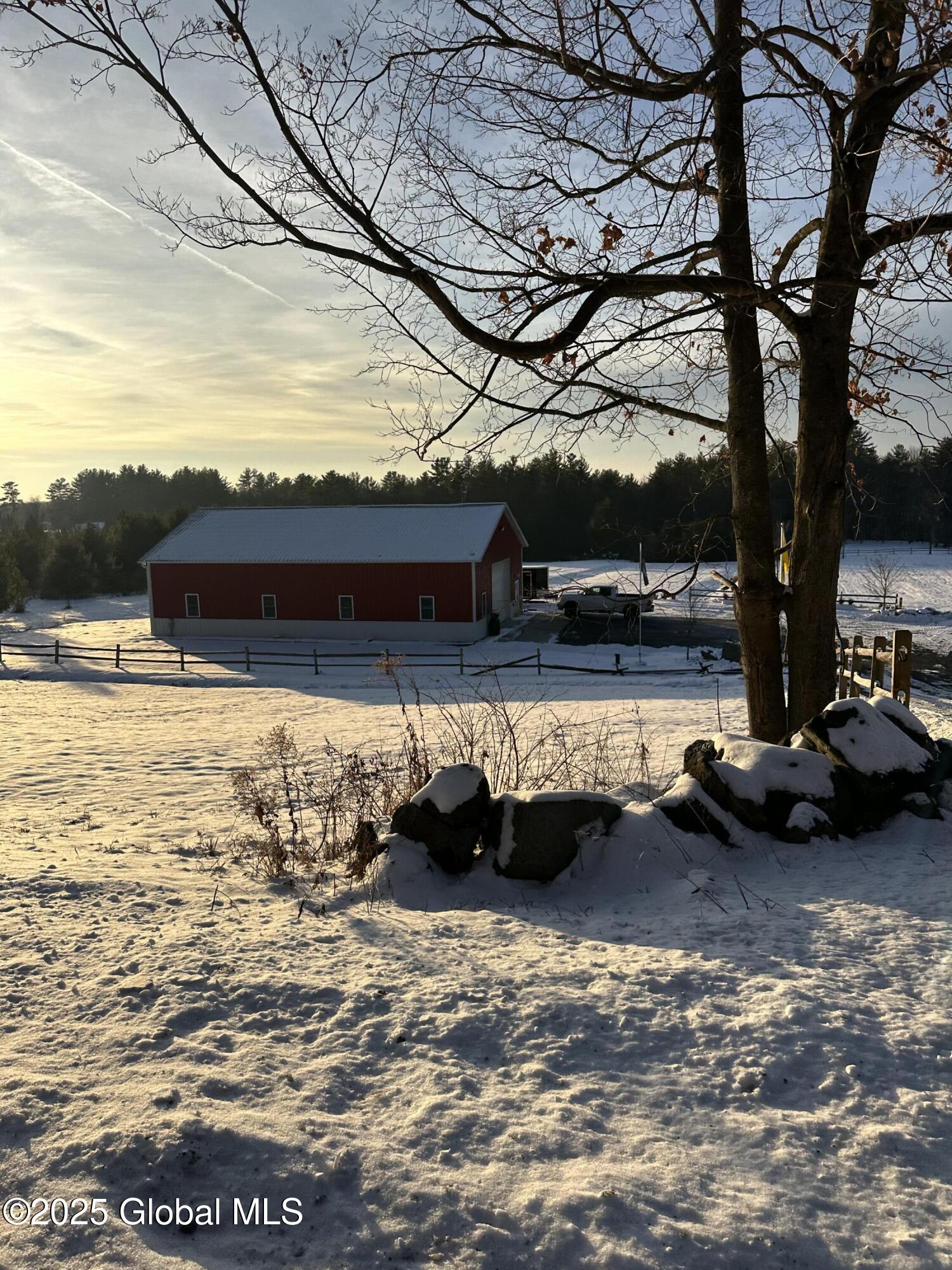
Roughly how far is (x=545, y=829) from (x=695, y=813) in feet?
3.54

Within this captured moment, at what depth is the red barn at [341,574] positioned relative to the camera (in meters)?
32.8

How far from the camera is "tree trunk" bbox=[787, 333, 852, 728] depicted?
7.10 metres

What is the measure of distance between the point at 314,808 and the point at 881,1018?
5810 millimetres

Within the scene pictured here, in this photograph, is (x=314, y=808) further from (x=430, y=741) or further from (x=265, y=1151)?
(x=265, y=1151)

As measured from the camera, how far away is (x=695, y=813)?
582cm

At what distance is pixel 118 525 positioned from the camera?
6594 centimetres

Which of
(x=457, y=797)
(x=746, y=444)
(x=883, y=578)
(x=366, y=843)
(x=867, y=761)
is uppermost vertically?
(x=746, y=444)

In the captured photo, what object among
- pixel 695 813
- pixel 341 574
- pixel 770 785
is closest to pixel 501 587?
pixel 341 574

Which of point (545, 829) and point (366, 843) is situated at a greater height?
point (545, 829)

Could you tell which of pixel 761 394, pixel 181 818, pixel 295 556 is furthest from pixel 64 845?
pixel 295 556

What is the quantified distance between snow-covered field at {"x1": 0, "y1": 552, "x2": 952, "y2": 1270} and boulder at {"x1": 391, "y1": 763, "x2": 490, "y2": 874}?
0.24 m

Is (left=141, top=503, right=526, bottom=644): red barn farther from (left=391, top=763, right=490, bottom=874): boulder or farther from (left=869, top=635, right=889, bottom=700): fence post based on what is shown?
(left=391, top=763, right=490, bottom=874): boulder

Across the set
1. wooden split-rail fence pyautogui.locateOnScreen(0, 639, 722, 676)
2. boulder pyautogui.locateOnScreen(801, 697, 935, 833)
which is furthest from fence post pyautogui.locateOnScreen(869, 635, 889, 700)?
wooden split-rail fence pyautogui.locateOnScreen(0, 639, 722, 676)

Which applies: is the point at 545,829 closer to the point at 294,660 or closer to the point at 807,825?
the point at 807,825
